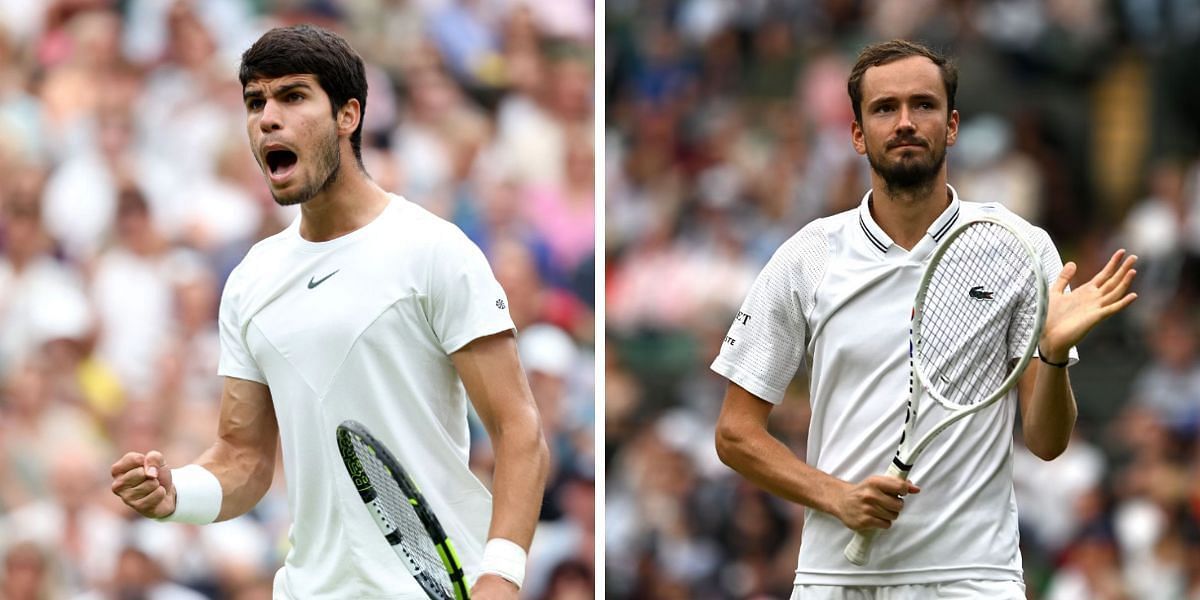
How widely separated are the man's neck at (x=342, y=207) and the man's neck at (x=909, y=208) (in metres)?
1.23

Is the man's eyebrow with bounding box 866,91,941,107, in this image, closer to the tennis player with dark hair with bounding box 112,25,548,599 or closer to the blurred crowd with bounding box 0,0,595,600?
the tennis player with dark hair with bounding box 112,25,548,599

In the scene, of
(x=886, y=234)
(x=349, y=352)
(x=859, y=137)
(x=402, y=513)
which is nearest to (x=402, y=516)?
(x=402, y=513)

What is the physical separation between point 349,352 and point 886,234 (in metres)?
1.38

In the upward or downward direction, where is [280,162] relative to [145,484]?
upward

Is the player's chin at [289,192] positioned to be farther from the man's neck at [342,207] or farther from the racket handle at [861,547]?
the racket handle at [861,547]

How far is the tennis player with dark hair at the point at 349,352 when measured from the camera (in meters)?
4.32

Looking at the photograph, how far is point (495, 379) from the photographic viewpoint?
4.31 m

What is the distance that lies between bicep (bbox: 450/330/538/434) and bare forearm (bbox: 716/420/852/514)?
74 cm

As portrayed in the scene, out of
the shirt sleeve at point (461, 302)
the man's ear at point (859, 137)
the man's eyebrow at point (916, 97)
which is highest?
the man's eyebrow at point (916, 97)

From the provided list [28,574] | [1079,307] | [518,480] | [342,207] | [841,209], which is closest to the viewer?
[518,480]

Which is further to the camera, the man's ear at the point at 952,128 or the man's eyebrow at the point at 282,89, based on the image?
the man's ear at the point at 952,128

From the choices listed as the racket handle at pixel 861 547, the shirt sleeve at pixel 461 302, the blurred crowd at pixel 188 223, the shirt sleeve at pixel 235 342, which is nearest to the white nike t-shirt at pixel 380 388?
the shirt sleeve at pixel 461 302

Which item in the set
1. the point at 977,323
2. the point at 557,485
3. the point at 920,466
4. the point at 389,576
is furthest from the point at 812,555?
the point at 557,485

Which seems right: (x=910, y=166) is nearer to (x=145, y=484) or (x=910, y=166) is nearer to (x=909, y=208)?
(x=909, y=208)
